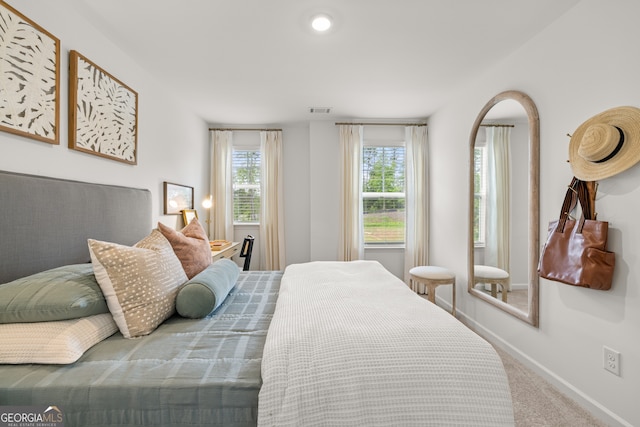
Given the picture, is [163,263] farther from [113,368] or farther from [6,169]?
[6,169]

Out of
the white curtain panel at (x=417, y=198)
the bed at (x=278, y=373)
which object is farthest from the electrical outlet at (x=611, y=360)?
the white curtain panel at (x=417, y=198)

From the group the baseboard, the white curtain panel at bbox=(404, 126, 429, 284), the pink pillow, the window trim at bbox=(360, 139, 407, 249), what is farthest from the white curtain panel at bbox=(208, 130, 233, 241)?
the baseboard

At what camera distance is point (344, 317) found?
125 centimetres

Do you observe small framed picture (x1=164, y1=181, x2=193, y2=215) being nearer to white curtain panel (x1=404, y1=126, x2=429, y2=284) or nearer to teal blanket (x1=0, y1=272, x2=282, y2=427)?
teal blanket (x1=0, y1=272, x2=282, y2=427)

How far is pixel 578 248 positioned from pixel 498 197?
89 cm

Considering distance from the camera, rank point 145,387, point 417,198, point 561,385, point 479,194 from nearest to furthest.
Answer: point 145,387
point 561,385
point 479,194
point 417,198

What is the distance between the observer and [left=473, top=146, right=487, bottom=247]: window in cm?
265

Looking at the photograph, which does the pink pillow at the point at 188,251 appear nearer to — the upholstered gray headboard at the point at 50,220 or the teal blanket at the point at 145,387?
the upholstered gray headboard at the point at 50,220

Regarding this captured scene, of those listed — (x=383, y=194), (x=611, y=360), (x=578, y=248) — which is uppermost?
(x=383, y=194)

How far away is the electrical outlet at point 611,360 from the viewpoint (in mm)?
1523

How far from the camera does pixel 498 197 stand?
96.7 inches

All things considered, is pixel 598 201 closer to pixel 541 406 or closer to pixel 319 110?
pixel 541 406

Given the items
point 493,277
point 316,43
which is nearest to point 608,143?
point 493,277

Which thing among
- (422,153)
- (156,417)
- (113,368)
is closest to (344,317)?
(156,417)
